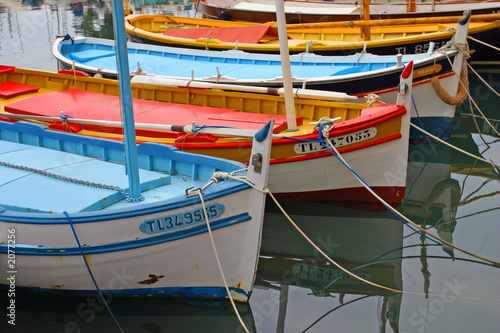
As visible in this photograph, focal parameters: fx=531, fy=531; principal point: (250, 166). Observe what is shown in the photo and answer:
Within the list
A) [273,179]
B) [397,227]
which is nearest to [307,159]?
[273,179]

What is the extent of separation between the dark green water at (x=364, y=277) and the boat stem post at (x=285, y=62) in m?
1.59

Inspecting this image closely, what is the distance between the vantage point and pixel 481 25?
13992 mm

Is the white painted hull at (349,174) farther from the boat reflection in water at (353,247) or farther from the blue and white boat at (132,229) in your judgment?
the blue and white boat at (132,229)

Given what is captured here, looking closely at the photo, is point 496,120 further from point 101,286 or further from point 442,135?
point 101,286

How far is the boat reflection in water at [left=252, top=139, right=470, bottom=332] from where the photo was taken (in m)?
6.62

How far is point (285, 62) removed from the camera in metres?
7.58

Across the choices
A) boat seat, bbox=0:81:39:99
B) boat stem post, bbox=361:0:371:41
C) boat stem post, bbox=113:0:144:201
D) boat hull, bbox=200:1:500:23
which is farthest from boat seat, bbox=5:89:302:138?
boat hull, bbox=200:1:500:23

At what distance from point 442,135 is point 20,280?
8545 millimetres

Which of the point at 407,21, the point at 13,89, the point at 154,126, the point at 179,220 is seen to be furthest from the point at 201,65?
the point at 179,220

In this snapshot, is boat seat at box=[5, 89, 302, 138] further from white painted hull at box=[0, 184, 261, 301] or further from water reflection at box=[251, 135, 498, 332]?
white painted hull at box=[0, 184, 261, 301]

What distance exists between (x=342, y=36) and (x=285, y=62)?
8.10 m

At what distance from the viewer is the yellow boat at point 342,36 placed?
1280 cm

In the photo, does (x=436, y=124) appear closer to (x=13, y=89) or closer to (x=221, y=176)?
(x=221, y=176)

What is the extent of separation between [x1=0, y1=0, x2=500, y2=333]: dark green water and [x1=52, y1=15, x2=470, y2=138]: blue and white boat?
1.33 metres
